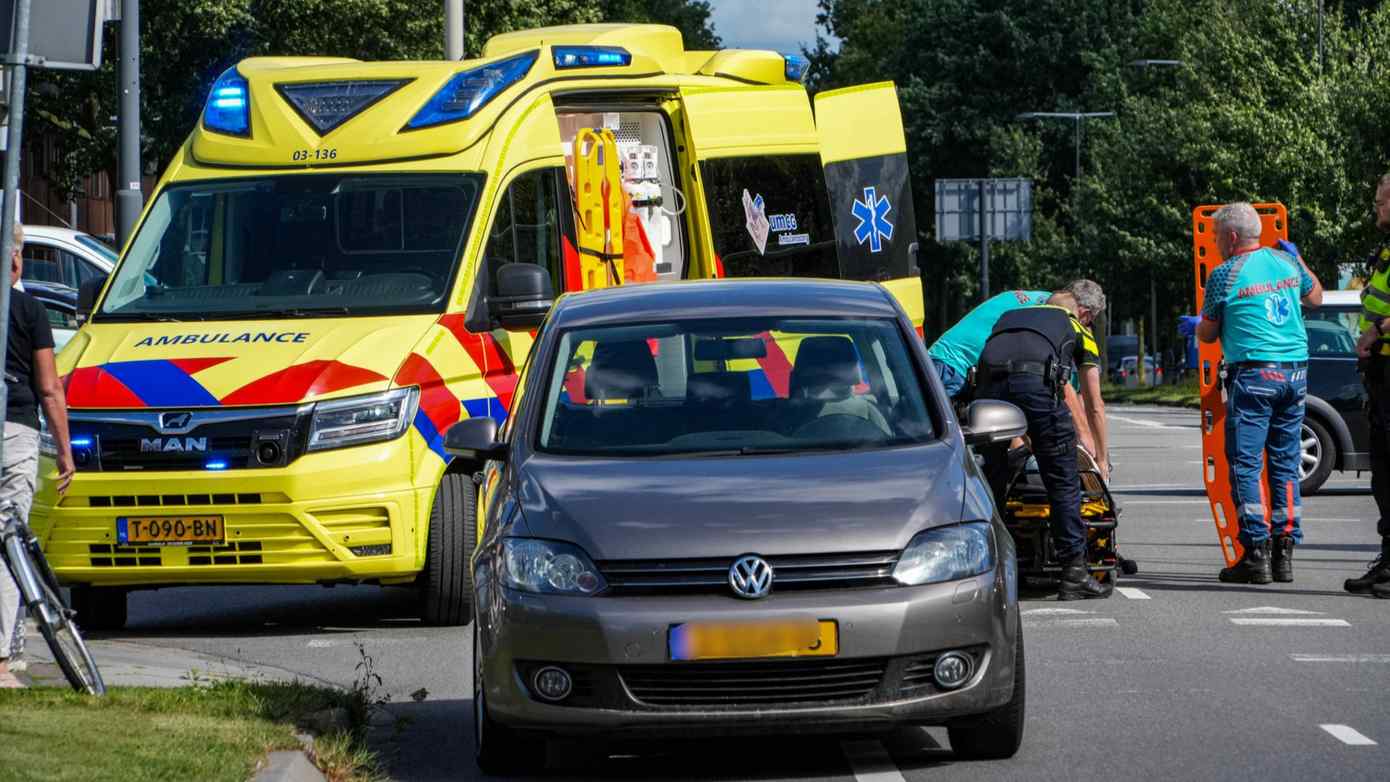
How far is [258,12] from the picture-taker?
A: 38.3 meters

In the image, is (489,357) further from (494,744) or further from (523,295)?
(494,744)

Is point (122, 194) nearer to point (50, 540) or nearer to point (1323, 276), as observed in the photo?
point (50, 540)

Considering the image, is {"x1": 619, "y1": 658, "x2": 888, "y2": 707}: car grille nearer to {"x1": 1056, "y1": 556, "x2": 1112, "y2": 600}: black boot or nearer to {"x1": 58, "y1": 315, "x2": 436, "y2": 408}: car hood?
{"x1": 58, "y1": 315, "x2": 436, "y2": 408}: car hood

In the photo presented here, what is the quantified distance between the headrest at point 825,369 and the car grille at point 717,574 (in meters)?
1.11

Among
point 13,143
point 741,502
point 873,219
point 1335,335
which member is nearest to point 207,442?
point 13,143

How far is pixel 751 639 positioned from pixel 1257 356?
6.25 m

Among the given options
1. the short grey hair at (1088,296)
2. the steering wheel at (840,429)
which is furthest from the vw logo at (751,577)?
the short grey hair at (1088,296)

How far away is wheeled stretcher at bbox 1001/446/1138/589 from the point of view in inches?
480

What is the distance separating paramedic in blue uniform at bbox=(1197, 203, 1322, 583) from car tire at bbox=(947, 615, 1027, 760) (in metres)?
5.19

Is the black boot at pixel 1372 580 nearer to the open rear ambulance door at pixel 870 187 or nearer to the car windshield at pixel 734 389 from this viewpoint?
the open rear ambulance door at pixel 870 187

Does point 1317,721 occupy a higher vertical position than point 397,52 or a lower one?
lower

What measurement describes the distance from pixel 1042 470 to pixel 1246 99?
37839 millimetres

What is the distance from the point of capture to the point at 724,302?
8.40 m

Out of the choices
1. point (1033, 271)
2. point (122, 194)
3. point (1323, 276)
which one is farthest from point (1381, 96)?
point (122, 194)
